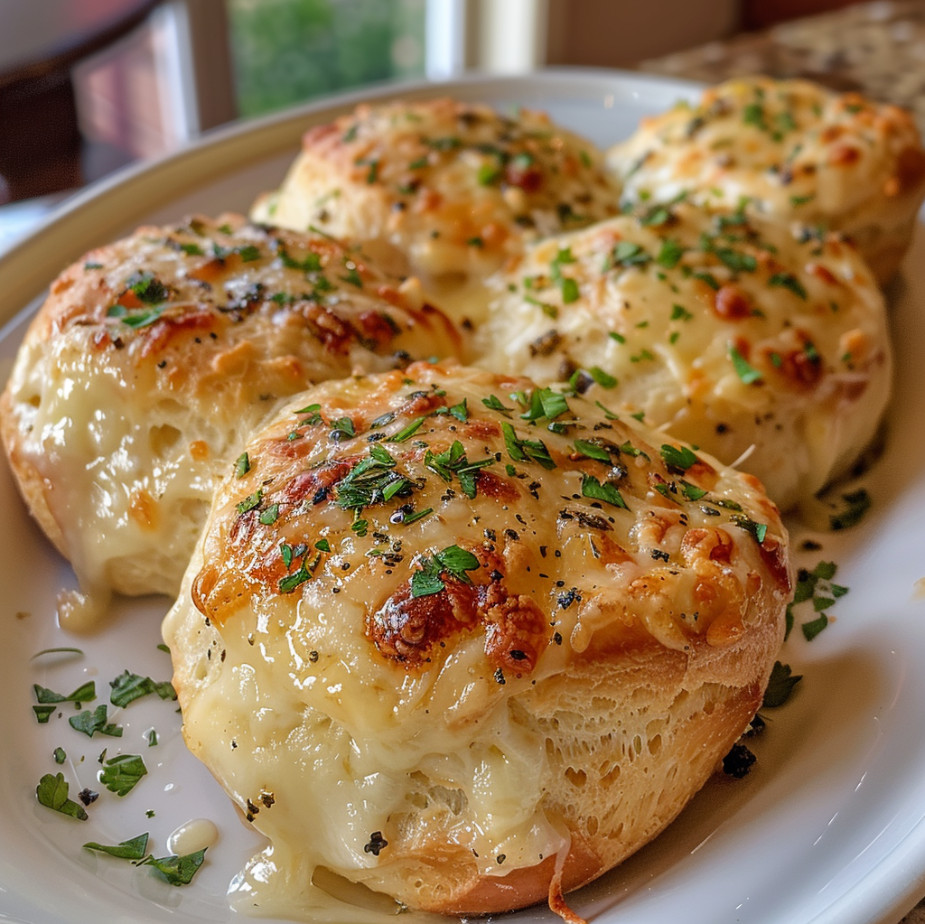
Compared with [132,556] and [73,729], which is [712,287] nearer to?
[132,556]

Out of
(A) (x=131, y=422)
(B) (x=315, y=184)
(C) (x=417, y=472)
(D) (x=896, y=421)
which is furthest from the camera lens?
(B) (x=315, y=184)

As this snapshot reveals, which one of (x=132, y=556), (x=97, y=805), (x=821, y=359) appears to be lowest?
(x=97, y=805)

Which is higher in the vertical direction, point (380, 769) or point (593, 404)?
point (593, 404)

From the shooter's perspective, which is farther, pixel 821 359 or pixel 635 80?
pixel 635 80

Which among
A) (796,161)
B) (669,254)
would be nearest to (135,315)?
(669,254)

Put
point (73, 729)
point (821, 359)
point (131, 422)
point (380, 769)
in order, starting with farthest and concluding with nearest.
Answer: point (821, 359), point (131, 422), point (73, 729), point (380, 769)

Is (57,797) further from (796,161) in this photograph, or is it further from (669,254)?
Answer: (796,161)

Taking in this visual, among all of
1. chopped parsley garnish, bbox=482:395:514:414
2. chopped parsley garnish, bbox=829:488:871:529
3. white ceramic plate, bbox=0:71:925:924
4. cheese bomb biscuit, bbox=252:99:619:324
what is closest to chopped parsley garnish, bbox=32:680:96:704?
white ceramic plate, bbox=0:71:925:924

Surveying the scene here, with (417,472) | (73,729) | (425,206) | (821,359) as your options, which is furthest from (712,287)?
(73,729)
